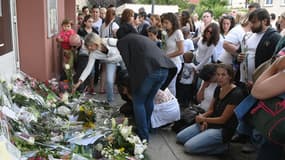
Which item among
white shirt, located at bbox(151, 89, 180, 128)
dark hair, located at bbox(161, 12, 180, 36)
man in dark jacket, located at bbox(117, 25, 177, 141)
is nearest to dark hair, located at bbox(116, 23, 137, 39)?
dark hair, located at bbox(161, 12, 180, 36)

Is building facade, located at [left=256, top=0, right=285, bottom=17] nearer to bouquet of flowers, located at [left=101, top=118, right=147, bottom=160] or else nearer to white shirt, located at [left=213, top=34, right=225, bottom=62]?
white shirt, located at [left=213, top=34, right=225, bottom=62]

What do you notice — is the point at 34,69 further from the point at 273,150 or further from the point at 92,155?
the point at 273,150

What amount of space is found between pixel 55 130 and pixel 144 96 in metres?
1.13

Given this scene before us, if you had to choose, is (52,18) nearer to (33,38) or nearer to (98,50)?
(33,38)

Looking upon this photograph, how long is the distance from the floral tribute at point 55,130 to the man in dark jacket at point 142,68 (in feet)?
1.38

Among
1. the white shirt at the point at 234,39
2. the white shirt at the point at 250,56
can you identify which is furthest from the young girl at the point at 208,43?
the white shirt at the point at 250,56

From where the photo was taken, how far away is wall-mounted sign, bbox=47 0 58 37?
6.61 meters

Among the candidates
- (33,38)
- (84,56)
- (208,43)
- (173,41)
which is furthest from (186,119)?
(33,38)

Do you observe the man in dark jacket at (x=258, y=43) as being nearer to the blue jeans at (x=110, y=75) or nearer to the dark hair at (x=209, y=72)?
the dark hair at (x=209, y=72)

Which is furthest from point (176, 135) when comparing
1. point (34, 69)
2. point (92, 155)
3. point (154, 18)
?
point (154, 18)

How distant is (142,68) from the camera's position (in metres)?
4.39

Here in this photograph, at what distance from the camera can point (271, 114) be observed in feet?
8.93

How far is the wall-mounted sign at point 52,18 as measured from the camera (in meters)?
6.61

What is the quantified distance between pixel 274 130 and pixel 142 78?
199 centimetres
